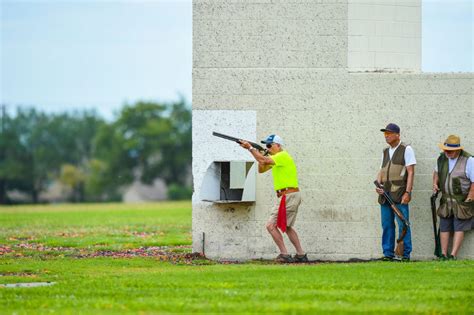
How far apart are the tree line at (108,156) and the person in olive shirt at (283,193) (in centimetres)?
10295

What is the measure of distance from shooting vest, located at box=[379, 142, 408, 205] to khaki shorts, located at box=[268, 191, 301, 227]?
1.46m

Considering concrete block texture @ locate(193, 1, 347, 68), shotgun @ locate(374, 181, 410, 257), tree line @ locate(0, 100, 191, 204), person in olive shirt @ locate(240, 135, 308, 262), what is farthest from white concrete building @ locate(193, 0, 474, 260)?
tree line @ locate(0, 100, 191, 204)

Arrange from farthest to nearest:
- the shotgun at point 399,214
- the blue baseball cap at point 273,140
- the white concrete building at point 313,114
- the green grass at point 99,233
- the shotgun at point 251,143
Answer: the green grass at point 99,233, the white concrete building at point 313,114, the shotgun at point 251,143, the shotgun at point 399,214, the blue baseball cap at point 273,140

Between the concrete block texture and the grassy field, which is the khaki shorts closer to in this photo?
the grassy field

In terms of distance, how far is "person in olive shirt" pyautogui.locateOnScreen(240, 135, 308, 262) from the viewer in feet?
56.2

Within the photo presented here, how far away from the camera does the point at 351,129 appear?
18.1 meters

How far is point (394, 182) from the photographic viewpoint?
57.3 feet

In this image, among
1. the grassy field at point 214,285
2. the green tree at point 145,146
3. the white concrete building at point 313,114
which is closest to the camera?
the grassy field at point 214,285

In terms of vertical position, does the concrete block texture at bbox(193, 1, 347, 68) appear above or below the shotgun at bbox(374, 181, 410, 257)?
above

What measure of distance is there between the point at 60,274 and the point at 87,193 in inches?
4589

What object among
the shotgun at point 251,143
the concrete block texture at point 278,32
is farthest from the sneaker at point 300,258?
the concrete block texture at point 278,32

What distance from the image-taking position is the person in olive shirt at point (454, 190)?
1741 cm

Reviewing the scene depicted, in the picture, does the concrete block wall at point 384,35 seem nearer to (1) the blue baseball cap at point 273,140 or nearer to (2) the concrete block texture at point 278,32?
(2) the concrete block texture at point 278,32

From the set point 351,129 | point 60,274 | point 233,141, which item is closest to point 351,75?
point 351,129
